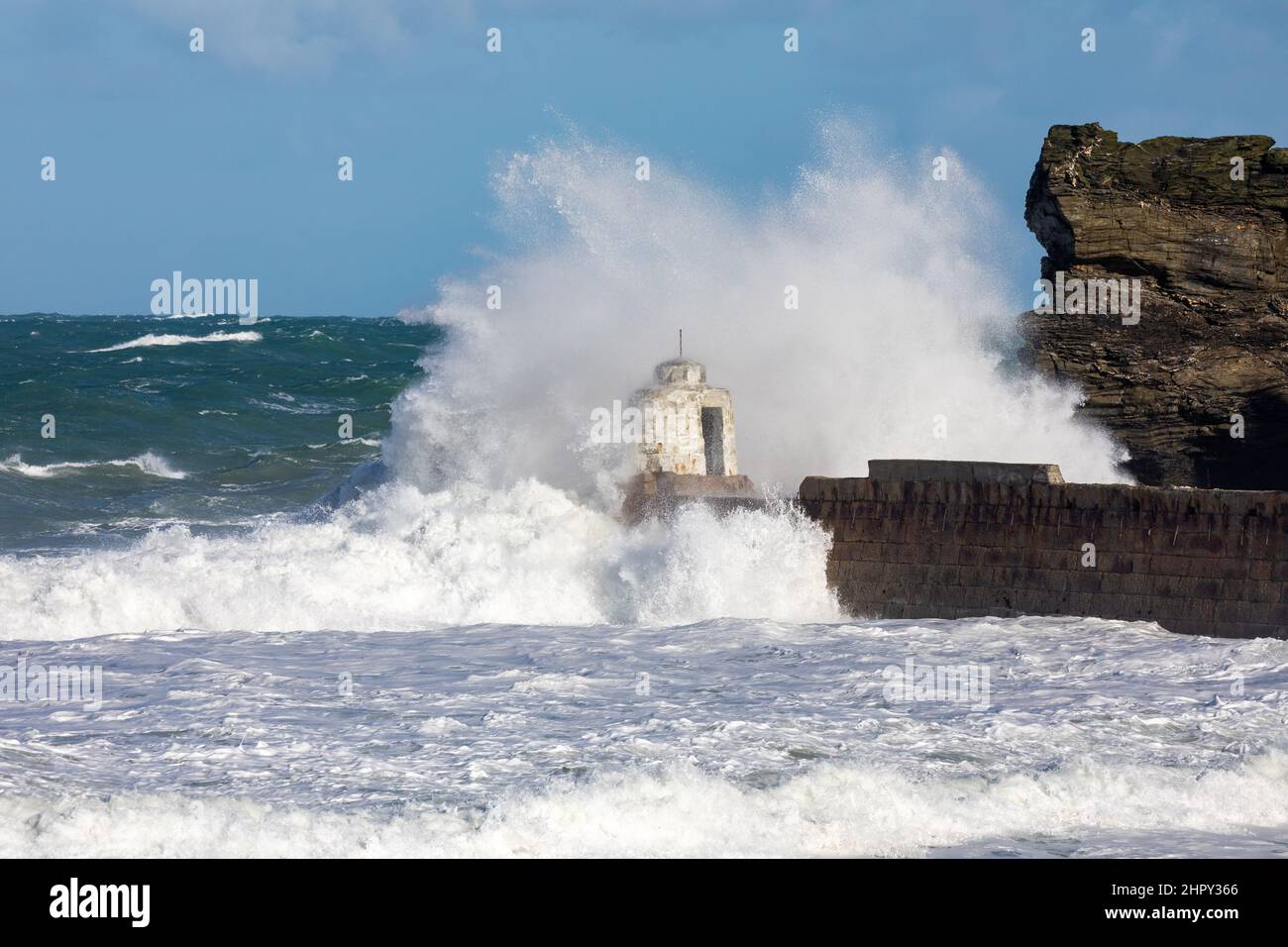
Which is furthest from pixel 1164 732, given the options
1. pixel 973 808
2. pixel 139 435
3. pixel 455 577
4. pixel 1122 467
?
pixel 139 435

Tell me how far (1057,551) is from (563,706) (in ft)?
13.8

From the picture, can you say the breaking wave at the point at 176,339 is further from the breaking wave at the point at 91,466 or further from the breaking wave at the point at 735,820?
the breaking wave at the point at 735,820

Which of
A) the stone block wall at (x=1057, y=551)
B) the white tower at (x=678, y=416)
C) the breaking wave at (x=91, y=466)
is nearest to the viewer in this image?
the stone block wall at (x=1057, y=551)

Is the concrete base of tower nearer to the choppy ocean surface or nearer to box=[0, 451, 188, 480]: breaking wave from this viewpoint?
the choppy ocean surface

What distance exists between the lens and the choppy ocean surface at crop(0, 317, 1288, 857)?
6230 millimetres

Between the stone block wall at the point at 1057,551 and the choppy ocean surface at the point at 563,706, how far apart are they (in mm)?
229

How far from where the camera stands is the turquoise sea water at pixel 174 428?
2020cm

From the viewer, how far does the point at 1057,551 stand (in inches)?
419

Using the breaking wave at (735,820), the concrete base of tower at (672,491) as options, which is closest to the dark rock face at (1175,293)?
the concrete base of tower at (672,491)

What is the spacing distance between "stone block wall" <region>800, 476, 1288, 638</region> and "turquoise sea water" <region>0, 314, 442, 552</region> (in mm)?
9897

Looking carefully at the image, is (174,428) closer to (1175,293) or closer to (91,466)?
(91,466)

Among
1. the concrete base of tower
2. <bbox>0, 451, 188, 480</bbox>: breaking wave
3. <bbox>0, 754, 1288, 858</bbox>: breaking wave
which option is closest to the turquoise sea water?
<bbox>0, 451, 188, 480</bbox>: breaking wave

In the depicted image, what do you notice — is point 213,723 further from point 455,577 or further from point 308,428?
point 308,428
